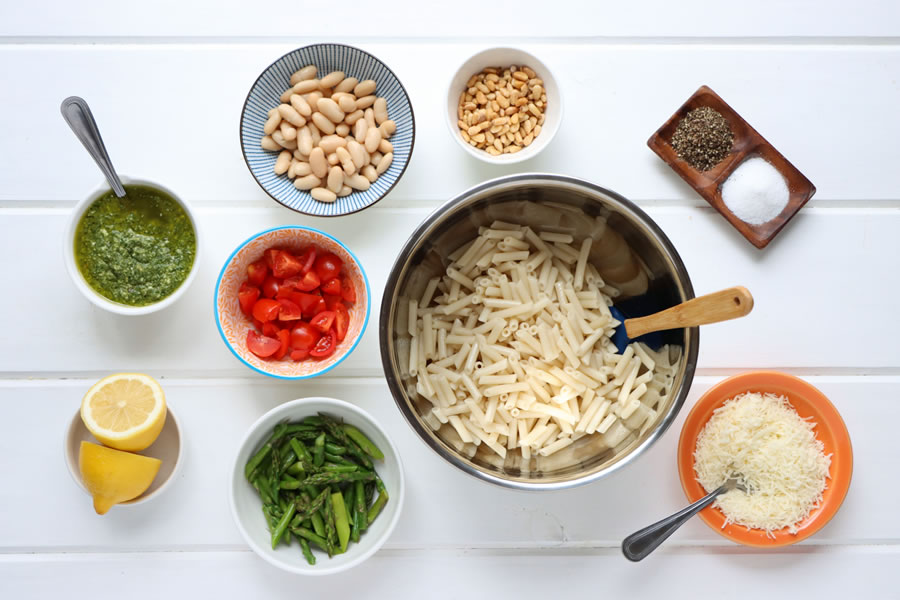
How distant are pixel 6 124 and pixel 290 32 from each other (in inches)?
26.6

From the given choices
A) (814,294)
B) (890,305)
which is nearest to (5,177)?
(814,294)

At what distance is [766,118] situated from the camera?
5.33 ft

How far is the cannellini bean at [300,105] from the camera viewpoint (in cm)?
147

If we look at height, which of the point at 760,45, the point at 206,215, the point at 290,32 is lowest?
the point at 206,215

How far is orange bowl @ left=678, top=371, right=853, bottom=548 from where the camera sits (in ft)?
4.90

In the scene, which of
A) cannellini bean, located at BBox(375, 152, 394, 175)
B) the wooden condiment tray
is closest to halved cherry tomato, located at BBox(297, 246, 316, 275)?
cannellini bean, located at BBox(375, 152, 394, 175)

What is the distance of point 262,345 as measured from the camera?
1.45 meters

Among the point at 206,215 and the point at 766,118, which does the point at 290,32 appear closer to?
the point at 206,215

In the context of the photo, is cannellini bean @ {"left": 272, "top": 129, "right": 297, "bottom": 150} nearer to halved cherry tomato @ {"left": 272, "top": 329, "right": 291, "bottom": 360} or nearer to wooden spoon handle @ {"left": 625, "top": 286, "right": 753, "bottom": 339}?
halved cherry tomato @ {"left": 272, "top": 329, "right": 291, "bottom": 360}

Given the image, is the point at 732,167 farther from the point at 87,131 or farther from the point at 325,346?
the point at 87,131

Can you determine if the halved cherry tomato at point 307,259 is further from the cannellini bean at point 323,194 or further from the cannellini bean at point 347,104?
the cannellini bean at point 347,104

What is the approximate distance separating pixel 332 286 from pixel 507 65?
0.62 meters

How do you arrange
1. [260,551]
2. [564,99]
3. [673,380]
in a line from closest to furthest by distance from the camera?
[673,380] → [260,551] → [564,99]

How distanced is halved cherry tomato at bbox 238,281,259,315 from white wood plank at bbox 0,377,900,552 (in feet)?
0.60
